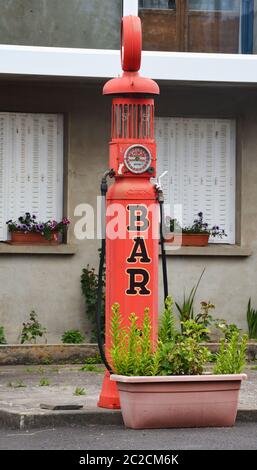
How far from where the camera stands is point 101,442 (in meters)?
9.02

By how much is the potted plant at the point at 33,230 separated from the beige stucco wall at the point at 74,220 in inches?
7.5

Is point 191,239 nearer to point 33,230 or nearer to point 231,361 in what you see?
point 33,230

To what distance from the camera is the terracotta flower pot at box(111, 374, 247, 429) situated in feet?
30.9

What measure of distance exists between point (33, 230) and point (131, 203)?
4.73m

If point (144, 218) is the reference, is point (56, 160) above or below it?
above

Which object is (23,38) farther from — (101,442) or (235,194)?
(101,442)

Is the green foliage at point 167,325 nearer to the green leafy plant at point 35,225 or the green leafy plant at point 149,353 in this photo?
the green leafy plant at point 149,353

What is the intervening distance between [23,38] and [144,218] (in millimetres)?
4825

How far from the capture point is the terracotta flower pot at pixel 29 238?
14812 mm

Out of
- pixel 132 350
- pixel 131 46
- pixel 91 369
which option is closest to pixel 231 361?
pixel 132 350

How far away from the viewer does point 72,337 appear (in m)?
14.6

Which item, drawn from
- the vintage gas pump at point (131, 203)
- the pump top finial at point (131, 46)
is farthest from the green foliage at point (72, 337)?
the pump top finial at point (131, 46)

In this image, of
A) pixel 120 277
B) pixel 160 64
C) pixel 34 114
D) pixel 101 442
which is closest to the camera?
pixel 101 442
